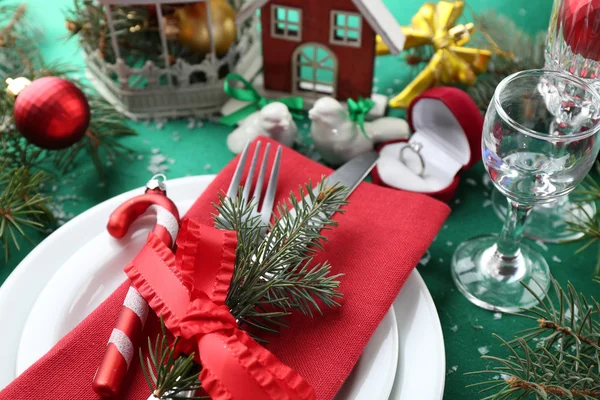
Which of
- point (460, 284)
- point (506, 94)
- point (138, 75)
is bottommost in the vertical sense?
point (460, 284)

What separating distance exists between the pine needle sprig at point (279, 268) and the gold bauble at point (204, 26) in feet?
1.63

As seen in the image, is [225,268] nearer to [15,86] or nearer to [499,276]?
[499,276]

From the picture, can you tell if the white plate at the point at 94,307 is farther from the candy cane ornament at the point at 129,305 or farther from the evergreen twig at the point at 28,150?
the evergreen twig at the point at 28,150

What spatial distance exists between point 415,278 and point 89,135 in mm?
579

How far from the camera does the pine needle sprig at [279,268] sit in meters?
0.64

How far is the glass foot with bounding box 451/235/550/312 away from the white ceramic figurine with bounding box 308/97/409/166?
0.23 meters

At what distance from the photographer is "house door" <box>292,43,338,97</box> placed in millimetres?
1117

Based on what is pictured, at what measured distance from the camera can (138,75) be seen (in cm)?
114

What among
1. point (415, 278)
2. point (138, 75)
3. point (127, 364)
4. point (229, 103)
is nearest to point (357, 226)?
point (415, 278)

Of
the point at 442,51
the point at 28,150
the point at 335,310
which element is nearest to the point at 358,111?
the point at 442,51

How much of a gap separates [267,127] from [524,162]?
415 mm

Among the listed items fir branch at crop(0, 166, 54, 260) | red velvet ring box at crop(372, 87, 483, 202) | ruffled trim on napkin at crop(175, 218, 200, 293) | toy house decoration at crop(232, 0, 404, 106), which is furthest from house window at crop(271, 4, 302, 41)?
ruffled trim on napkin at crop(175, 218, 200, 293)

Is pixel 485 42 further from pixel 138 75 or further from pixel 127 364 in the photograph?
pixel 127 364

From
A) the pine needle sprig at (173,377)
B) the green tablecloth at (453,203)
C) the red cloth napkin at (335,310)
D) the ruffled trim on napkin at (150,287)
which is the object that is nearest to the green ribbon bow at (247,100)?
the green tablecloth at (453,203)
